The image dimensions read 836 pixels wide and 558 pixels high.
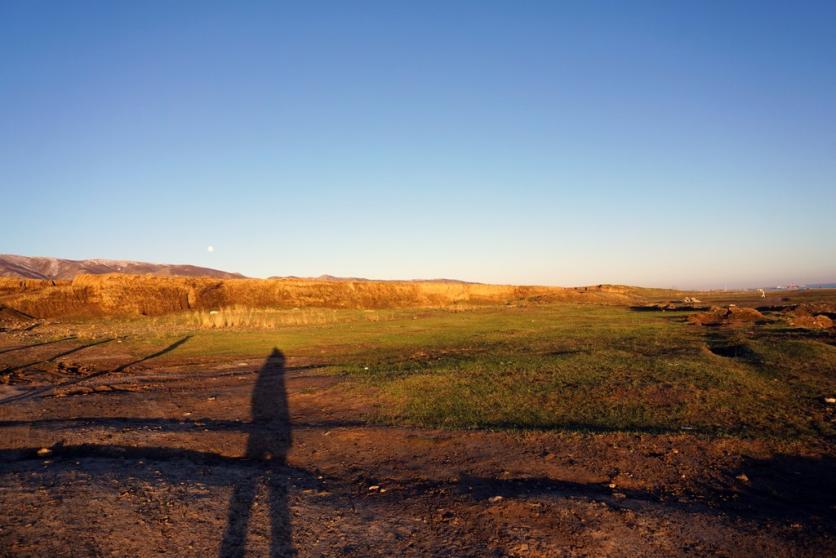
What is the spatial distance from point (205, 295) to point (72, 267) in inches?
3722

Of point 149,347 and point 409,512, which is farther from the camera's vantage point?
point 149,347

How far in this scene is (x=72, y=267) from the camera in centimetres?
11488

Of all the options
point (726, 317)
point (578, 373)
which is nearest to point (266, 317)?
point (578, 373)

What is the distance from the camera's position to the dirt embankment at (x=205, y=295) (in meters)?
36.0

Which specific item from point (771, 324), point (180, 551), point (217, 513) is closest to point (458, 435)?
point (217, 513)

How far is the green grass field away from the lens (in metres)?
9.63

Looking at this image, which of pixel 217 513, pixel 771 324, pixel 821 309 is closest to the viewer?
pixel 217 513

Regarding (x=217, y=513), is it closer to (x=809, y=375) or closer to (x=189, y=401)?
(x=189, y=401)

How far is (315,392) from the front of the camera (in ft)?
41.2

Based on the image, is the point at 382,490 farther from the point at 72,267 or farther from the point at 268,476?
the point at 72,267

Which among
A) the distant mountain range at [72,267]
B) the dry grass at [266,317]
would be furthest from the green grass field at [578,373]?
the distant mountain range at [72,267]

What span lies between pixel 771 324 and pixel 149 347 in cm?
2972

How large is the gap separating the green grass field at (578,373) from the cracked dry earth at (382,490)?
1.13m

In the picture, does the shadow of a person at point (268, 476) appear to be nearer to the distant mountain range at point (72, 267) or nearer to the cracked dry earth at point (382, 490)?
the cracked dry earth at point (382, 490)
